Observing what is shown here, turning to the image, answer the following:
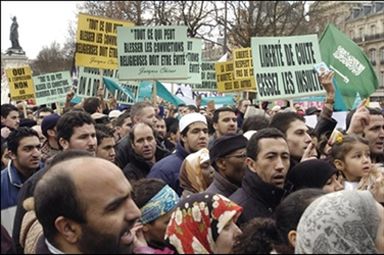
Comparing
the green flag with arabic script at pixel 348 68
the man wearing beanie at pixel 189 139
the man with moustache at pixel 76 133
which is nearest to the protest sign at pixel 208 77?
the green flag with arabic script at pixel 348 68

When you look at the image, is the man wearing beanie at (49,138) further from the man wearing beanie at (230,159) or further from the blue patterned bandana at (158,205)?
the blue patterned bandana at (158,205)

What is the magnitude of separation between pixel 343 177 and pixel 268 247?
194 cm

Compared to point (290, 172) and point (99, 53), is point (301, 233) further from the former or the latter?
point (99, 53)

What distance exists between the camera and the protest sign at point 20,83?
13.4 metres

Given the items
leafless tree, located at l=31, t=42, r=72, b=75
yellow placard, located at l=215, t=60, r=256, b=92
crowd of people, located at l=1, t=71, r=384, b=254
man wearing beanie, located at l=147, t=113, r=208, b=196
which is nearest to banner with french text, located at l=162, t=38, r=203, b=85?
yellow placard, located at l=215, t=60, r=256, b=92

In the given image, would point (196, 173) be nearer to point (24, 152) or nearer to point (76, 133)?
point (76, 133)

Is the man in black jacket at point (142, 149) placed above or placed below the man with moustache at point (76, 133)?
below

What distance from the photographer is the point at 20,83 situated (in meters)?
13.6

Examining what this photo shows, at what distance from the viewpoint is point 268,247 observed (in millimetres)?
2768

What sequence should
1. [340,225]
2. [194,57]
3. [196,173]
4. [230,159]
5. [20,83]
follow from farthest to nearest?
[20,83], [194,57], [196,173], [230,159], [340,225]

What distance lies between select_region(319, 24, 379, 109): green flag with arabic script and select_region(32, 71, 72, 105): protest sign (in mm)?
6594

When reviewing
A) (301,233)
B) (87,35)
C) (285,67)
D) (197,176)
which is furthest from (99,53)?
(301,233)

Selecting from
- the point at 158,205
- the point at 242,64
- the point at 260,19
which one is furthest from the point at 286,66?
the point at 260,19

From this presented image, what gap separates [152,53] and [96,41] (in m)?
1.36
